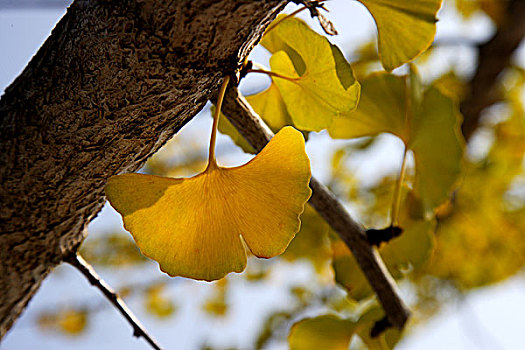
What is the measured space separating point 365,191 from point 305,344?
815mm

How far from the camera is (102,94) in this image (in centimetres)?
21

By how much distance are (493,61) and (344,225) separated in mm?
974

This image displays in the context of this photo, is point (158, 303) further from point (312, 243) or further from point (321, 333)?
point (321, 333)

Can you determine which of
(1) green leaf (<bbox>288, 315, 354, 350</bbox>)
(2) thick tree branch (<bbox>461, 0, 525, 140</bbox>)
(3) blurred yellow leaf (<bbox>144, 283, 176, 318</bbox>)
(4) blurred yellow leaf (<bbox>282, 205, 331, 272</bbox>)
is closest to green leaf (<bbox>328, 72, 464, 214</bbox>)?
(1) green leaf (<bbox>288, 315, 354, 350</bbox>)

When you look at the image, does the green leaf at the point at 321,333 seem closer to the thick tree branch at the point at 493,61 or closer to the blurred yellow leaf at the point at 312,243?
the blurred yellow leaf at the point at 312,243

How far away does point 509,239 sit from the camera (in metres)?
1.23

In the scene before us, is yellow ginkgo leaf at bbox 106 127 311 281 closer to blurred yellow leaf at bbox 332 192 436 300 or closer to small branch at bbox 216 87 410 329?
small branch at bbox 216 87 410 329

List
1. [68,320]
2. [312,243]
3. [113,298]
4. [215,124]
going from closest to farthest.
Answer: [215,124]
[113,298]
[312,243]
[68,320]

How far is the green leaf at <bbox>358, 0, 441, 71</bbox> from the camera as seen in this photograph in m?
0.23

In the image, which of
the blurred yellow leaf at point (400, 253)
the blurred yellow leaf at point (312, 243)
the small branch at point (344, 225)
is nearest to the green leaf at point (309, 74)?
the small branch at point (344, 225)

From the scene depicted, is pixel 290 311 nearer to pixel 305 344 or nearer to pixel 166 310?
pixel 166 310

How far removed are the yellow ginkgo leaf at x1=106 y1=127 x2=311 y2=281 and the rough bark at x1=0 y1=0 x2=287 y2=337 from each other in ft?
0.13

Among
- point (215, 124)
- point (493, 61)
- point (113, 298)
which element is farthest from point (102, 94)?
point (493, 61)

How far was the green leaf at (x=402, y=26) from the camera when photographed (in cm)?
23
